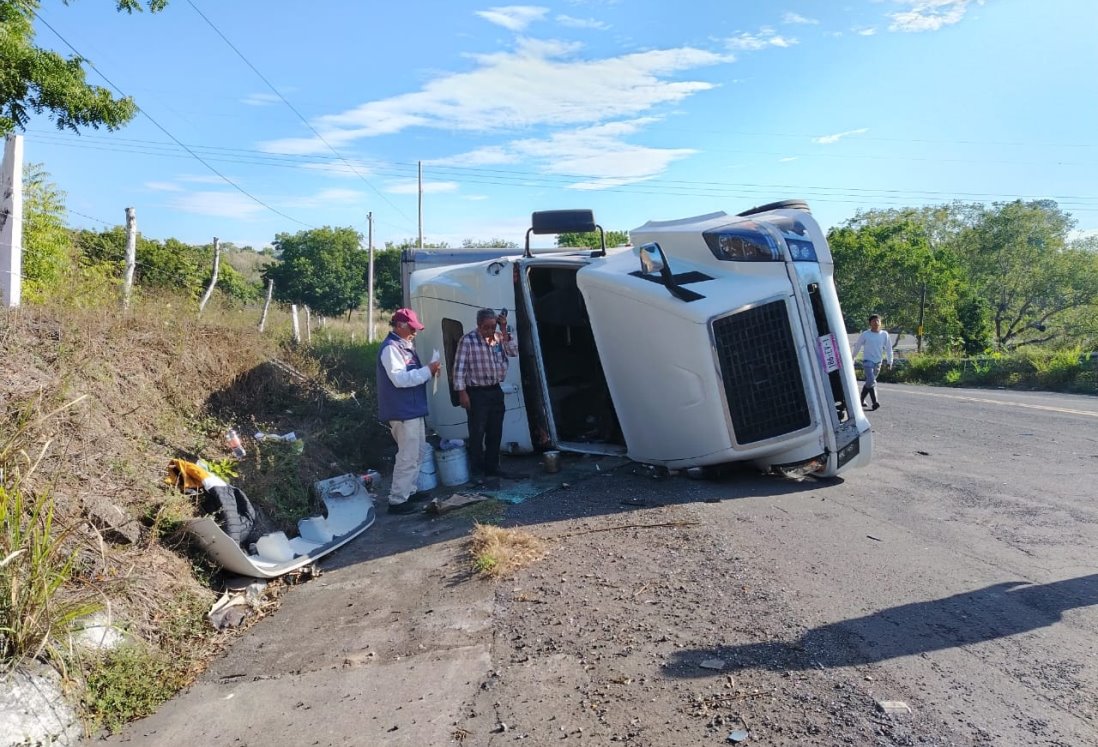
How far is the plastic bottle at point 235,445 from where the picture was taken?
20.9 feet

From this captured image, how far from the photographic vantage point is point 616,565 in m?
4.16

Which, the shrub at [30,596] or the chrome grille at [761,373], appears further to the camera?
the chrome grille at [761,373]

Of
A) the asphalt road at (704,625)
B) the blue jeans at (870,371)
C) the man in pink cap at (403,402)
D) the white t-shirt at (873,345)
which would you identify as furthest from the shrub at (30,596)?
the white t-shirt at (873,345)

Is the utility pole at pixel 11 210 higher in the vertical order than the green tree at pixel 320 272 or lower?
lower

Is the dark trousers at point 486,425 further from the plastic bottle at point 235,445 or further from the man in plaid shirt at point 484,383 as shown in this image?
the plastic bottle at point 235,445

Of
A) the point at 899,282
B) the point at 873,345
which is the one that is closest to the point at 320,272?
the point at 899,282

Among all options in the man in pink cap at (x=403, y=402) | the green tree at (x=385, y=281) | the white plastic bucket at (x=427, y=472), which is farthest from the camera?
the green tree at (x=385, y=281)

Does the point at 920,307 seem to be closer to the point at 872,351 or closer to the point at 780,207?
the point at 872,351

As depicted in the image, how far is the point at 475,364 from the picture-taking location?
651 cm

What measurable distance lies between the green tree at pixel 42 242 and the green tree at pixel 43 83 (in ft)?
2.93

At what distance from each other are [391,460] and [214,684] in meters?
4.74

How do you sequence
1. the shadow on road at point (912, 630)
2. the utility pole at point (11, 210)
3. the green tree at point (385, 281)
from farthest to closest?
the green tree at point (385, 281) → the utility pole at point (11, 210) → the shadow on road at point (912, 630)

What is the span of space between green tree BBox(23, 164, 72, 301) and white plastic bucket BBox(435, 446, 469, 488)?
14.2 ft

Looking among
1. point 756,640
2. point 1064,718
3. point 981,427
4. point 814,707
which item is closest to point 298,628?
point 756,640
